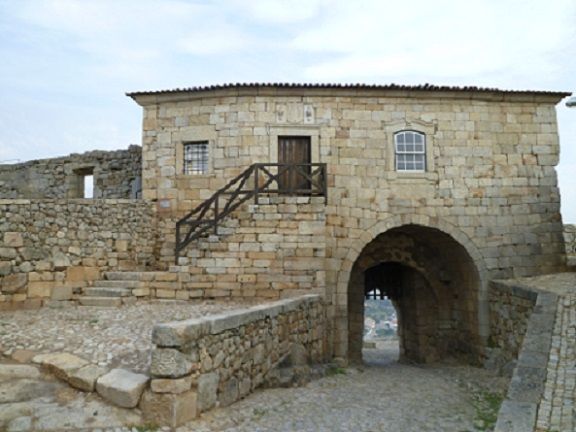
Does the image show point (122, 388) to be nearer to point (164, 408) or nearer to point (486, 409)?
point (164, 408)

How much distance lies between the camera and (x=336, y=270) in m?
11.3

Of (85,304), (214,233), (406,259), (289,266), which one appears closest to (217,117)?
(214,233)

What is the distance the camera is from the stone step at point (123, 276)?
9.84 metres

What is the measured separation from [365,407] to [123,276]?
585cm

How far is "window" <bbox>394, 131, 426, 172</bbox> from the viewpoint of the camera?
1214cm

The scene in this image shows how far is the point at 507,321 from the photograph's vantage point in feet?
34.1

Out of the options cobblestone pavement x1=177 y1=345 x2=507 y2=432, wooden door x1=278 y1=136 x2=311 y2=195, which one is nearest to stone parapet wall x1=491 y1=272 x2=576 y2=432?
cobblestone pavement x1=177 y1=345 x2=507 y2=432

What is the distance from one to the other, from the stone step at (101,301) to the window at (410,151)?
7.38 metres

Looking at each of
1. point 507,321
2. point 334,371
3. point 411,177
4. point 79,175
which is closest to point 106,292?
point 334,371

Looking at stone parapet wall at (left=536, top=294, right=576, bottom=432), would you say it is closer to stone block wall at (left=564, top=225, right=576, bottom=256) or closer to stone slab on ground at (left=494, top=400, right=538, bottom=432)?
stone slab on ground at (left=494, top=400, right=538, bottom=432)

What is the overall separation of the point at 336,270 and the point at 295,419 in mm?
5811

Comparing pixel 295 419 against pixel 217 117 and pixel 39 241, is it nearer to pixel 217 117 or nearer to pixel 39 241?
pixel 39 241

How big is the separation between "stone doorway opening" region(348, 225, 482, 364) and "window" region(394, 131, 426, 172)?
1.56m

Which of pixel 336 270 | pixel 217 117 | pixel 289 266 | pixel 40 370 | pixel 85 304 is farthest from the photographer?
pixel 217 117
